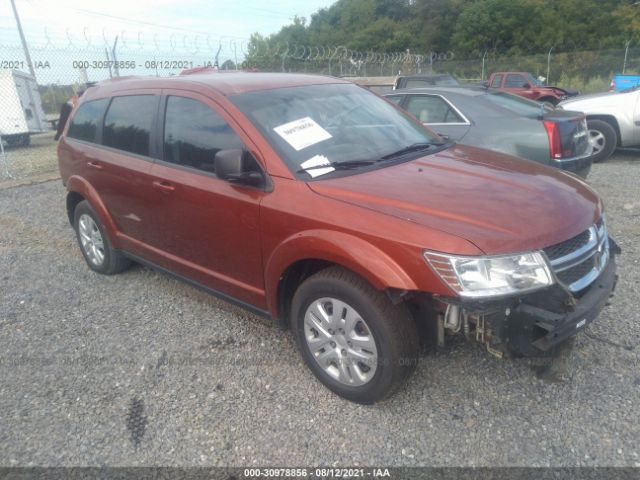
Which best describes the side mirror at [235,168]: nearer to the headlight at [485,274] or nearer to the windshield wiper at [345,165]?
the windshield wiper at [345,165]

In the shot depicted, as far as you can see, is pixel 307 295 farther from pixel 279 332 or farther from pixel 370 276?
pixel 279 332

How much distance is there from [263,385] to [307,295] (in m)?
0.67

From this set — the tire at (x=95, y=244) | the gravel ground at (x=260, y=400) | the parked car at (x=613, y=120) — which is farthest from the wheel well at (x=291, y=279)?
the parked car at (x=613, y=120)

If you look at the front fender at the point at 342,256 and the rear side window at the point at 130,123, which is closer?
the front fender at the point at 342,256

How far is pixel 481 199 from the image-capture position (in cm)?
256

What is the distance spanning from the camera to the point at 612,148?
27.9ft

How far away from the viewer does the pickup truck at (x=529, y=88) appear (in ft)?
56.3

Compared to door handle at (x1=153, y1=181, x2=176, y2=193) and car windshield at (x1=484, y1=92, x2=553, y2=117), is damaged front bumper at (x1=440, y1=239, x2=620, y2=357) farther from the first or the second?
car windshield at (x1=484, y1=92, x2=553, y2=117)

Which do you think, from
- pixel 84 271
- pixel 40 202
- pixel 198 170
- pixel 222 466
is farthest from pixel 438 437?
pixel 40 202

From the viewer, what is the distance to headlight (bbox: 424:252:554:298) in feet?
7.27

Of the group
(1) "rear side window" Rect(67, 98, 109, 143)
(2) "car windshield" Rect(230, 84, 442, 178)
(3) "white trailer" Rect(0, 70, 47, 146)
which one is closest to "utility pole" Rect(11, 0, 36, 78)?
(3) "white trailer" Rect(0, 70, 47, 146)

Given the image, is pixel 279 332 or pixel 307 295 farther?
pixel 279 332

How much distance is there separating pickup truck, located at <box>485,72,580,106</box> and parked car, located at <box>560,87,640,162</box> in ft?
28.0

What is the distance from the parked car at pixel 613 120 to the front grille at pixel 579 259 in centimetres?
663
